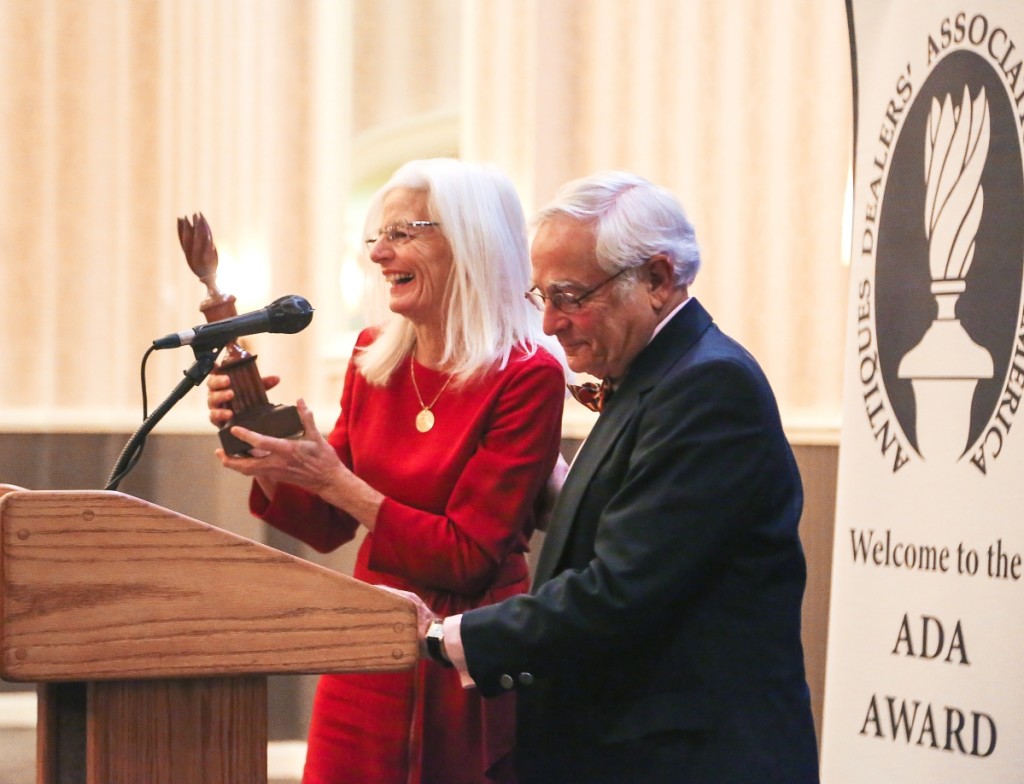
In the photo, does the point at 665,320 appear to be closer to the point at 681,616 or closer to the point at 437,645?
the point at 681,616

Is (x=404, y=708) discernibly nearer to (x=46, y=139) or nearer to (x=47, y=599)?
(x=47, y=599)

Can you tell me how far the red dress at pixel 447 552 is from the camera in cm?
215

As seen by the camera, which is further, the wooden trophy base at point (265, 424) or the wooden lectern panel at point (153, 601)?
the wooden trophy base at point (265, 424)

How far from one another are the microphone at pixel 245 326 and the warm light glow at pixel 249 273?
10.7 feet

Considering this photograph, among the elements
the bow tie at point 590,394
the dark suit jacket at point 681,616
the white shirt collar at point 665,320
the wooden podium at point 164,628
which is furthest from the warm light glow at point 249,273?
the wooden podium at point 164,628

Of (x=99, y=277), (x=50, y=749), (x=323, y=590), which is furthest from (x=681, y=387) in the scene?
(x=99, y=277)

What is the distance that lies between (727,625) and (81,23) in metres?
4.42

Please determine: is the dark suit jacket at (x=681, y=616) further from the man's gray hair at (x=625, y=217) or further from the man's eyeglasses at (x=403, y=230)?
the man's eyeglasses at (x=403, y=230)

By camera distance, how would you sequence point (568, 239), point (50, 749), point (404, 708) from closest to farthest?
point (50, 749), point (568, 239), point (404, 708)

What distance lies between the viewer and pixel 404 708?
218 cm

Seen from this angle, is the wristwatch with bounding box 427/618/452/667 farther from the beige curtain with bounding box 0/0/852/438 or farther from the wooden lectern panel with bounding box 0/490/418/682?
the beige curtain with bounding box 0/0/852/438

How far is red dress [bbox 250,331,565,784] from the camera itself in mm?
2152

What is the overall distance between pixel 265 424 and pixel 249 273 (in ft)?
9.87

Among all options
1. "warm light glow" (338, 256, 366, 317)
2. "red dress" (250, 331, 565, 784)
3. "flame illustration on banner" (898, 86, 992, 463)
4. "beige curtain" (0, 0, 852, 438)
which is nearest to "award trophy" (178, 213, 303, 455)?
"red dress" (250, 331, 565, 784)
